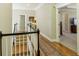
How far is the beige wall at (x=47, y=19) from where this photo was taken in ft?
3.97

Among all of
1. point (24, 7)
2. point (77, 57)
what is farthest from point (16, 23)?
point (77, 57)

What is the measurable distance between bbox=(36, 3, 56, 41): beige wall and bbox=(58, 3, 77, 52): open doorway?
7cm

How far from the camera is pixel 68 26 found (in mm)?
1195

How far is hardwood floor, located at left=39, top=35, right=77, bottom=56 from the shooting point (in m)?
1.18

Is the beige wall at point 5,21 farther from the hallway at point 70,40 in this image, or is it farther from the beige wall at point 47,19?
the hallway at point 70,40

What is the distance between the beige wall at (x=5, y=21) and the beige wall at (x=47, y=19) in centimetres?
31

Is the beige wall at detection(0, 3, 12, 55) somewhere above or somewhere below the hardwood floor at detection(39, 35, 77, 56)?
above

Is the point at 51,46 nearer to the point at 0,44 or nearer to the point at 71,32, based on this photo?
the point at 71,32

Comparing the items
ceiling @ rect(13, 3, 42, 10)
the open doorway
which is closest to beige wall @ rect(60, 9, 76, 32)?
the open doorway

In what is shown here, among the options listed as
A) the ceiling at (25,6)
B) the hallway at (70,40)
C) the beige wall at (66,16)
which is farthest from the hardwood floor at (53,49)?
the ceiling at (25,6)

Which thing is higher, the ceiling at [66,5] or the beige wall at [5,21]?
the ceiling at [66,5]

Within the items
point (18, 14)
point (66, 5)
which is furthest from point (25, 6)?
point (66, 5)

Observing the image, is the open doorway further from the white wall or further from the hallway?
the white wall

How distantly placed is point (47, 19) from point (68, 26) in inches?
9.5
